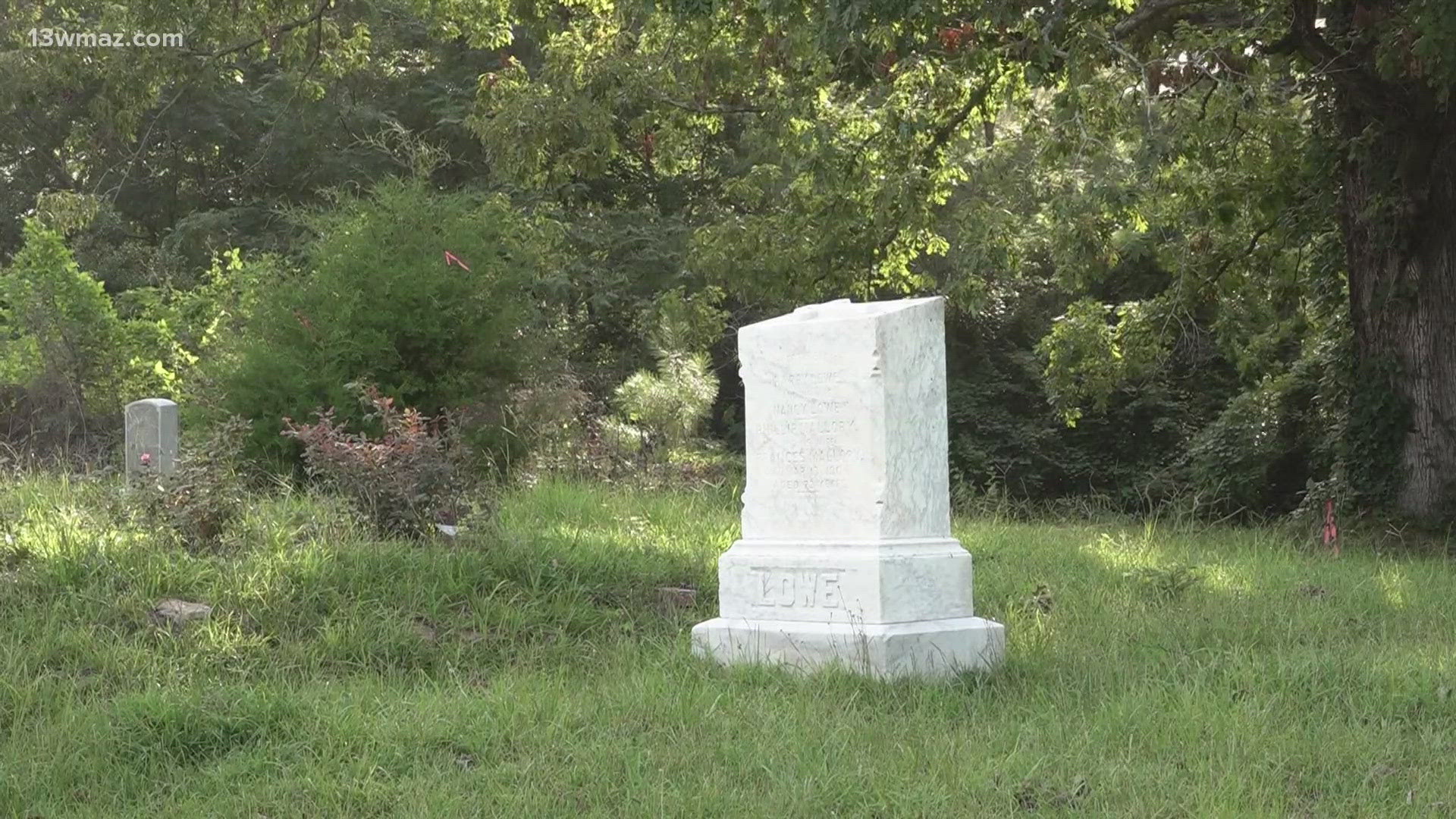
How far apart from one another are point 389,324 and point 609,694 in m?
8.61

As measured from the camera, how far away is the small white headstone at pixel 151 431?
473 inches

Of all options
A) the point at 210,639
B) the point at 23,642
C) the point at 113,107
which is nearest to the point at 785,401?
the point at 210,639

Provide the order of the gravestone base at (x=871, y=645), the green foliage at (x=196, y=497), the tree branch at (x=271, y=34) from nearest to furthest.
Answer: the gravestone base at (x=871, y=645) < the green foliage at (x=196, y=497) < the tree branch at (x=271, y=34)

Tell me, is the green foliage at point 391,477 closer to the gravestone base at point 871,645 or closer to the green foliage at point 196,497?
Answer: the green foliage at point 196,497

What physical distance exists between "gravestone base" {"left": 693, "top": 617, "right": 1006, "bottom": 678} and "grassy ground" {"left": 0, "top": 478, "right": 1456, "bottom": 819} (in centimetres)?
20

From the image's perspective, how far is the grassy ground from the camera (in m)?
5.27

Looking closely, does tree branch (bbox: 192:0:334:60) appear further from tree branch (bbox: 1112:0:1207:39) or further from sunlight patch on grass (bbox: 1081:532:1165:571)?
sunlight patch on grass (bbox: 1081:532:1165:571)

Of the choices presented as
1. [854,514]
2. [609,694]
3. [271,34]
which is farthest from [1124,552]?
[271,34]

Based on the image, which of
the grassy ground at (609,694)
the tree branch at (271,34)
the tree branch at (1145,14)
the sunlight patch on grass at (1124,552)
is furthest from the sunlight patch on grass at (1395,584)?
the tree branch at (271,34)

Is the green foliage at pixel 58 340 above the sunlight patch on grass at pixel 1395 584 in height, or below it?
above

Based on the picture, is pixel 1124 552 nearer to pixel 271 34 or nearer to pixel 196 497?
pixel 196 497

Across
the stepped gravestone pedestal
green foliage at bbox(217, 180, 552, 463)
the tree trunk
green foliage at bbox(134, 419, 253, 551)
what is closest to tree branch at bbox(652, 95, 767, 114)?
green foliage at bbox(217, 180, 552, 463)

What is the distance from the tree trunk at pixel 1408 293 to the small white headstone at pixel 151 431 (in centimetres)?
1024

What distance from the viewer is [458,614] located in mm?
8180
